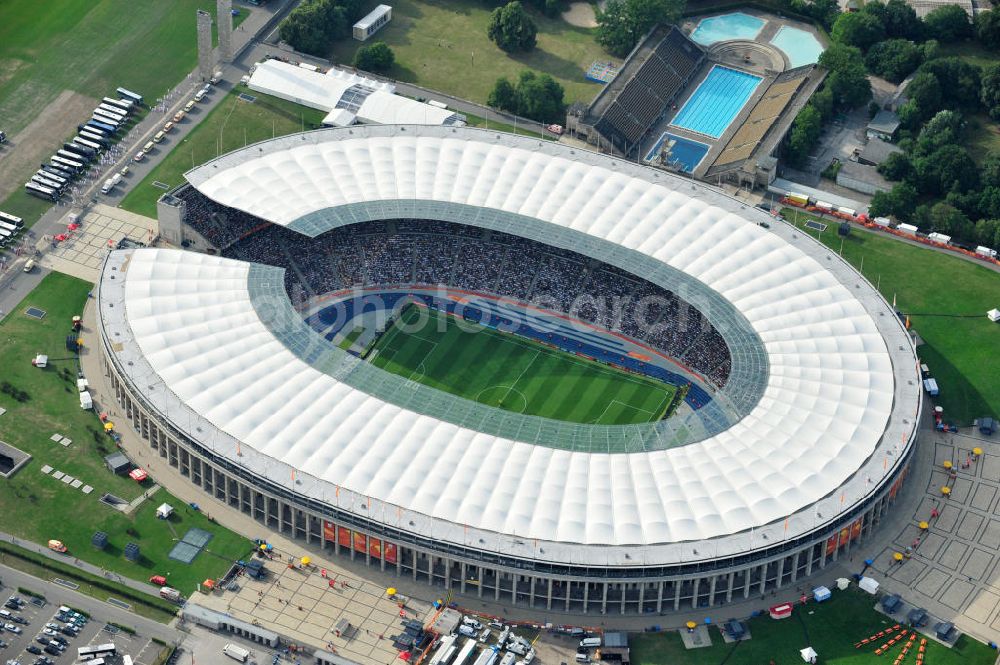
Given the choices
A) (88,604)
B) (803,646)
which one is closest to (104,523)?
(88,604)

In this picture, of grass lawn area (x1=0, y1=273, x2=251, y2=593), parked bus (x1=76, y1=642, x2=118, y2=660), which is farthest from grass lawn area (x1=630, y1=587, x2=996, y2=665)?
parked bus (x1=76, y1=642, x2=118, y2=660)

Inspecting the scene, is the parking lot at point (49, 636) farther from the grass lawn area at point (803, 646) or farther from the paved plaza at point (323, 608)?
the grass lawn area at point (803, 646)

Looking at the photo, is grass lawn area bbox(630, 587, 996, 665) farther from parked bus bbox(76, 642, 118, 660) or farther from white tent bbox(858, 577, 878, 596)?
parked bus bbox(76, 642, 118, 660)

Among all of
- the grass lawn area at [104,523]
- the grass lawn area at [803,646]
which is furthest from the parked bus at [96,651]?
the grass lawn area at [803,646]

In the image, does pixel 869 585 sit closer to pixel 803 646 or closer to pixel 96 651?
pixel 803 646

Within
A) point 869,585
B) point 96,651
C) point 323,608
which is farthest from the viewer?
point 869,585
